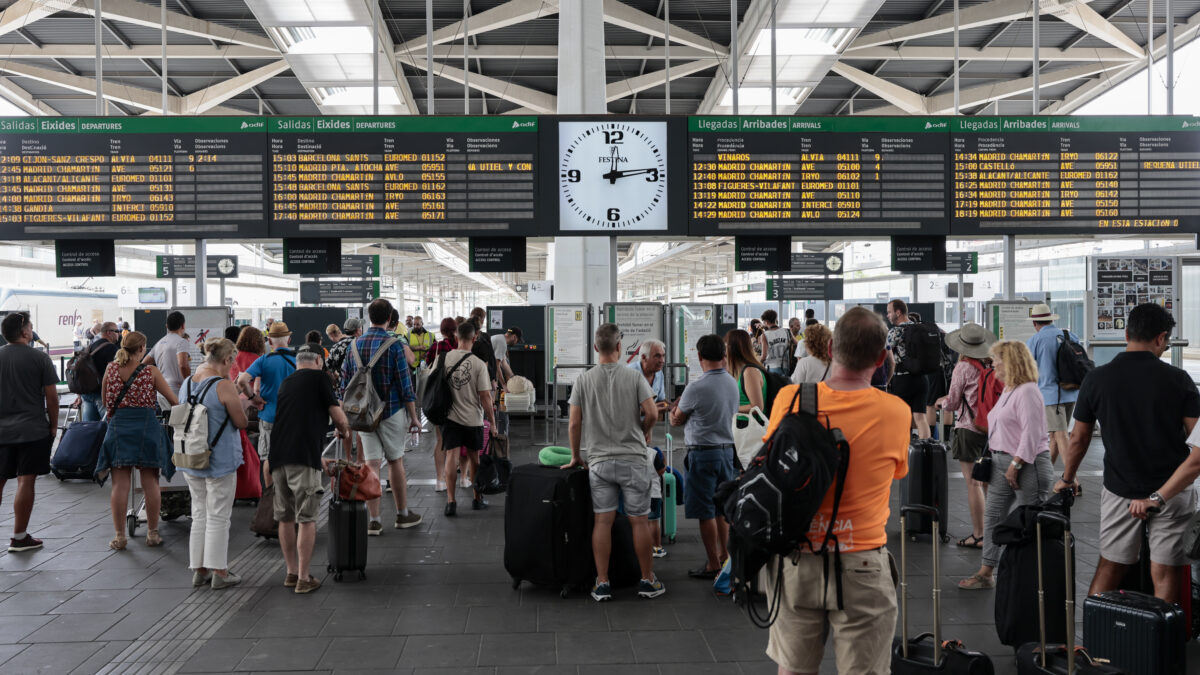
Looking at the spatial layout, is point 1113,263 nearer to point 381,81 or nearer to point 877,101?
point 381,81

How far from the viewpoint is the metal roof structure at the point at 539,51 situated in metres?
14.8

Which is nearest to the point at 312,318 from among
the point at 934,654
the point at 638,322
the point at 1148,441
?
the point at 638,322

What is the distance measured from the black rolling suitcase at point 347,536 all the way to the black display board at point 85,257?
15.9 ft

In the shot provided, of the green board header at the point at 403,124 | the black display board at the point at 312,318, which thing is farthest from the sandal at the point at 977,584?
the black display board at the point at 312,318

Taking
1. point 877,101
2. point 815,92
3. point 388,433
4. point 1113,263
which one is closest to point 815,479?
point 388,433

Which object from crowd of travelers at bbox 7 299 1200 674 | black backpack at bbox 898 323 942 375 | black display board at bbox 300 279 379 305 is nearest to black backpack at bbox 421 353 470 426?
crowd of travelers at bbox 7 299 1200 674

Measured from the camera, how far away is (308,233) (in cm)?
842

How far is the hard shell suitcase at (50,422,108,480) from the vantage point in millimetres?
6820

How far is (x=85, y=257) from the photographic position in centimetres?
862

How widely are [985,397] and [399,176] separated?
5.74m

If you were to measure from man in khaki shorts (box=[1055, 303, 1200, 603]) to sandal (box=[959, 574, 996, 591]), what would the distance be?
1201 mm

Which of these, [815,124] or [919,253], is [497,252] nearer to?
[815,124]

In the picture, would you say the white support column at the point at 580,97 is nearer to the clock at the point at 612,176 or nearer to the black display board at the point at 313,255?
the clock at the point at 612,176

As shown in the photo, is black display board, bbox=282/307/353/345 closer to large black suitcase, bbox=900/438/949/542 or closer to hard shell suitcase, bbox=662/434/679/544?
hard shell suitcase, bbox=662/434/679/544
